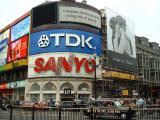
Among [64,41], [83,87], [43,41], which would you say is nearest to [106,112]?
[64,41]

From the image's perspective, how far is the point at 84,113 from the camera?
491 inches

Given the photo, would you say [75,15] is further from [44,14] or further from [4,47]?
[4,47]

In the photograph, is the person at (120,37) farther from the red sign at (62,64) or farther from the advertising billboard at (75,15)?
the red sign at (62,64)

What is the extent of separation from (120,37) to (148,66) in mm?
17384

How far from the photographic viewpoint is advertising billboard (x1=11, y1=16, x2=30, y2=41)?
222ft

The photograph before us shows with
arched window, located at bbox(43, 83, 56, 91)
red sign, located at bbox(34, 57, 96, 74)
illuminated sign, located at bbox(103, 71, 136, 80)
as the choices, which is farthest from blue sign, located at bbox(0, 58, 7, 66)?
illuminated sign, located at bbox(103, 71, 136, 80)

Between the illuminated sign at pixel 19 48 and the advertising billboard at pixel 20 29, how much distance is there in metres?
1.16

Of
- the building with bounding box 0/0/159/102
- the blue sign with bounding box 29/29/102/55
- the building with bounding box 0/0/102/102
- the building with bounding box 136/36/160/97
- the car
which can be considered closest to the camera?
the car

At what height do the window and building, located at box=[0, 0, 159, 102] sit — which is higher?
the window

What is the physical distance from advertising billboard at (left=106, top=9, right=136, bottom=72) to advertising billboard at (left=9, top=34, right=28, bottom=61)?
16.6m

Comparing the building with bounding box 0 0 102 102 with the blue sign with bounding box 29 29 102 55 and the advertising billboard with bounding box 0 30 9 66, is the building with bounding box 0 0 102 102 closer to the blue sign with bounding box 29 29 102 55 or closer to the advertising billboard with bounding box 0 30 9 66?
the blue sign with bounding box 29 29 102 55

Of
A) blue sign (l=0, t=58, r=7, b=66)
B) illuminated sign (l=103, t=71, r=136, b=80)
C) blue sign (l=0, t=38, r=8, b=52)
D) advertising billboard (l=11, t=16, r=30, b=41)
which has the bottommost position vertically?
illuminated sign (l=103, t=71, r=136, b=80)

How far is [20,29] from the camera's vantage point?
70750 millimetres

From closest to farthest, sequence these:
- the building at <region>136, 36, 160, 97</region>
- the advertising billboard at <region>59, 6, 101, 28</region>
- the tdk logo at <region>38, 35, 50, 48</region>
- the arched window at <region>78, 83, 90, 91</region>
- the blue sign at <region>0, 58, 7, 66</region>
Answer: the arched window at <region>78, 83, 90, 91</region>
the tdk logo at <region>38, 35, 50, 48</region>
the advertising billboard at <region>59, 6, 101, 28</region>
the blue sign at <region>0, 58, 7, 66</region>
the building at <region>136, 36, 160, 97</region>
